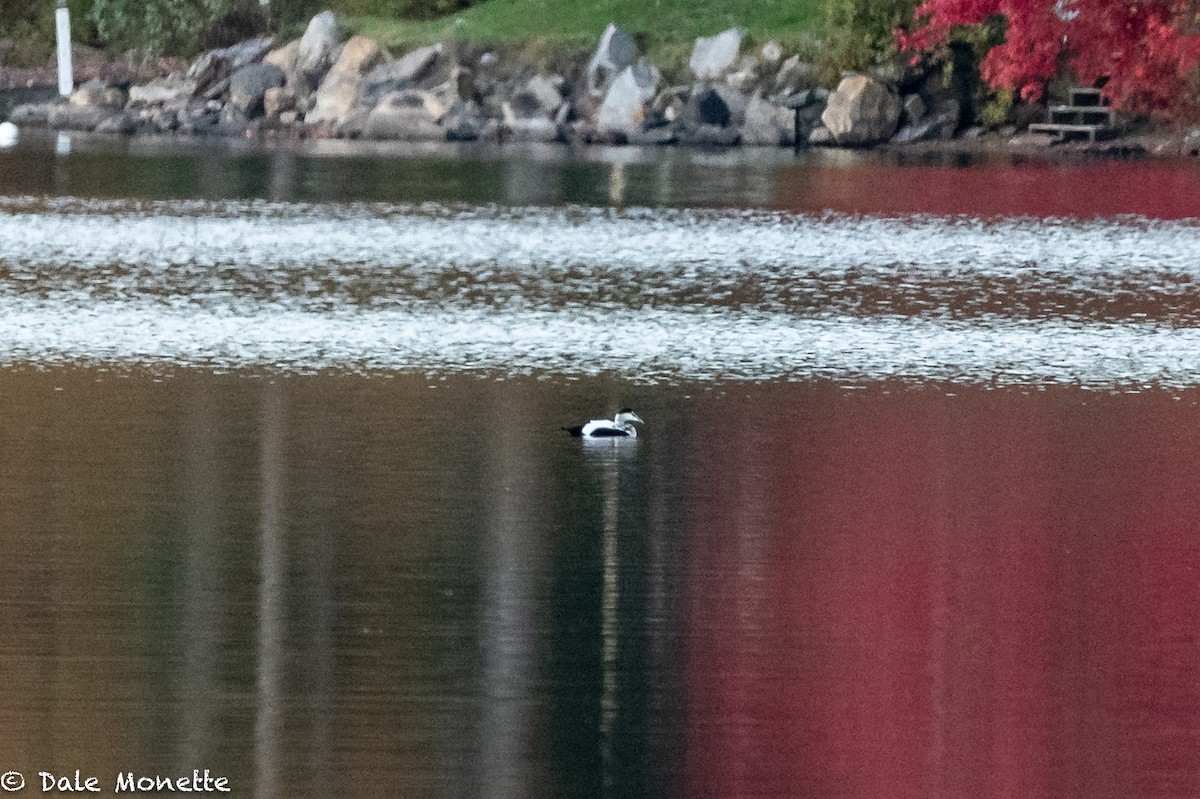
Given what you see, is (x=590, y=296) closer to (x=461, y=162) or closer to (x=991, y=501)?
(x=991, y=501)

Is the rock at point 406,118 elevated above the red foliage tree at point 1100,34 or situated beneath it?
situated beneath

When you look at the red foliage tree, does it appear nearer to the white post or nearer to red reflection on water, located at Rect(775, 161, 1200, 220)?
red reflection on water, located at Rect(775, 161, 1200, 220)

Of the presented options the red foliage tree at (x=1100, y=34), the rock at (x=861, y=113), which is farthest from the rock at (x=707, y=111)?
the red foliage tree at (x=1100, y=34)

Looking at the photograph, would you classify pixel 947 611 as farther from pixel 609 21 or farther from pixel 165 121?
pixel 609 21

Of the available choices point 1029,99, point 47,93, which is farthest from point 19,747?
point 47,93

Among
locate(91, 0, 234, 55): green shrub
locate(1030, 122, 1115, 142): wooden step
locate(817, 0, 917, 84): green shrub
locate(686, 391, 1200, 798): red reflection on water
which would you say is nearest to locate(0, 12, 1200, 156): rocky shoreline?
locate(1030, 122, 1115, 142): wooden step

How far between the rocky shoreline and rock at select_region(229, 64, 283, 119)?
0.10ft

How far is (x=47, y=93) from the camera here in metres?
56.9

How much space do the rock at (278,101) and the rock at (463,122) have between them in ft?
14.7

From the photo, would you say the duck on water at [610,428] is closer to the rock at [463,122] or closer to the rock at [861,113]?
the rock at [861,113]

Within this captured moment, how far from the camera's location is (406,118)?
47938 mm

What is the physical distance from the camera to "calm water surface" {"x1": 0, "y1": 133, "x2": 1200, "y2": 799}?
6.82 m

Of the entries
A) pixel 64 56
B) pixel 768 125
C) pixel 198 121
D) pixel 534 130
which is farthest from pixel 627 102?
pixel 64 56

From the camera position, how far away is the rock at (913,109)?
44719mm
